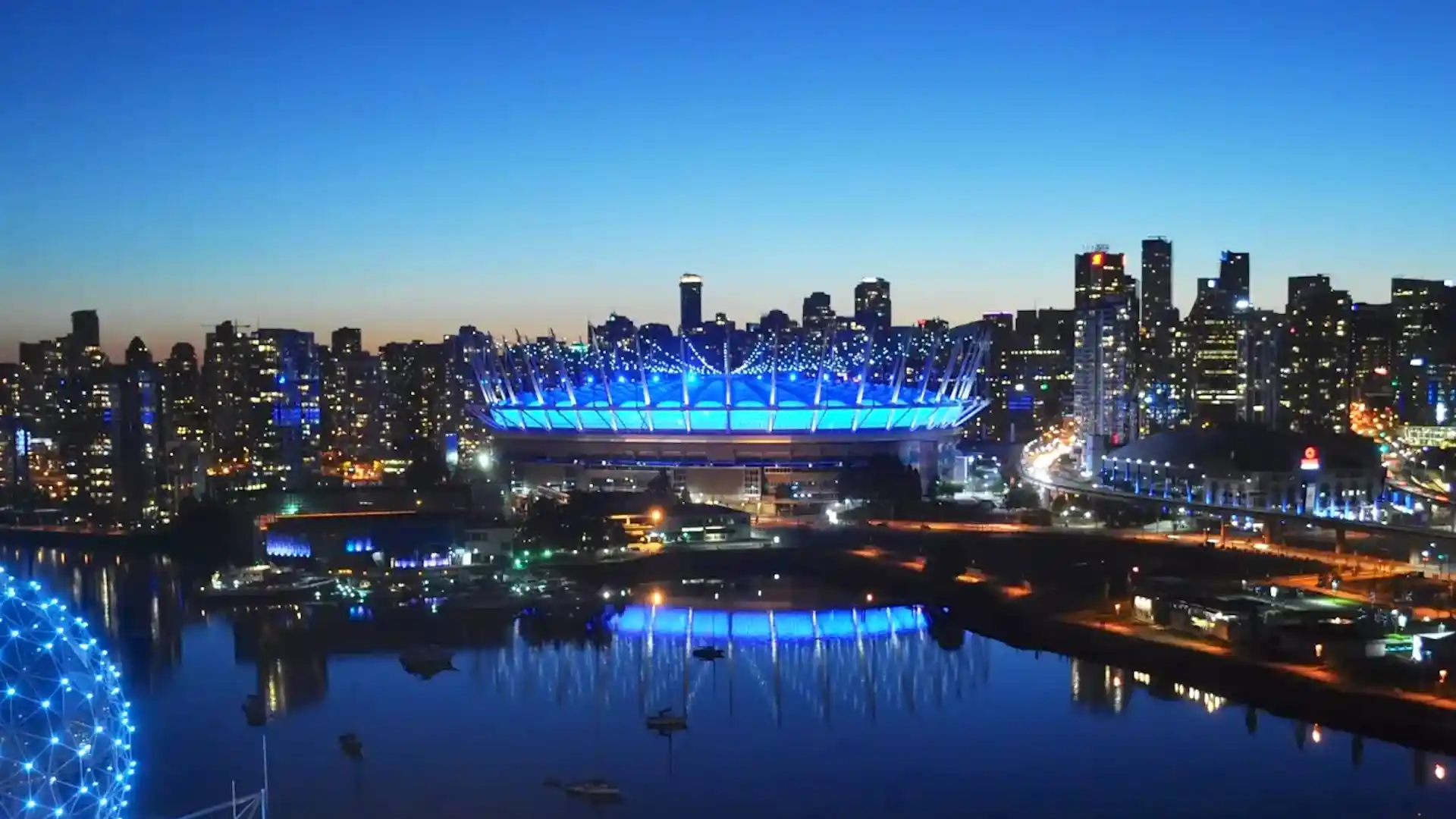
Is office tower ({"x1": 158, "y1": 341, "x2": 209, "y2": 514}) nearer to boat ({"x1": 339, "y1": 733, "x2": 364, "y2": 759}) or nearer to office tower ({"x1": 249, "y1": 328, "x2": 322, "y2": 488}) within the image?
office tower ({"x1": 249, "y1": 328, "x2": 322, "y2": 488})

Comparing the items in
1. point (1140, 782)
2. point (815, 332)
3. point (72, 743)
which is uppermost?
point (815, 332)

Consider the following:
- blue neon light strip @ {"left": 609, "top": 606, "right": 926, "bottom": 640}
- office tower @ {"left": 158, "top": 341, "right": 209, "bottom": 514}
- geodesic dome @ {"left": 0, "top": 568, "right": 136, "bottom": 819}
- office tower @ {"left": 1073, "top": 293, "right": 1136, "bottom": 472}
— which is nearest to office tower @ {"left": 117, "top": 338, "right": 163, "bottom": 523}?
office tower @ {"left": 158, "top": 341, "right": 209, "bottom": 514}

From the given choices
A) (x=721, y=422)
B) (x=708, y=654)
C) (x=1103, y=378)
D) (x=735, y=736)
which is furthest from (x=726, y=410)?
(x=1103, y=378)

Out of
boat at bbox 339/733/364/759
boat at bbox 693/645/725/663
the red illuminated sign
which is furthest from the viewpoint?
the red illuminated sign

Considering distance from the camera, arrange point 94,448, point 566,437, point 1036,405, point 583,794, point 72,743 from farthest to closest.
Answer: point 1036,405, point 94,448, point 566,437, point 583,794, point 72,743

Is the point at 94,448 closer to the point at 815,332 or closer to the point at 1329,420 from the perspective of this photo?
the point at 815,332

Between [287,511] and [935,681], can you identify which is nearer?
[935,681]

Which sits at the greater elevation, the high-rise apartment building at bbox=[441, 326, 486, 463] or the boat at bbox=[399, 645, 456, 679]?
the high-rise apartment building at bbox=[441, 326, 486, 463]

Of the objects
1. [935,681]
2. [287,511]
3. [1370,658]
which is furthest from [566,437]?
[1370,658]
